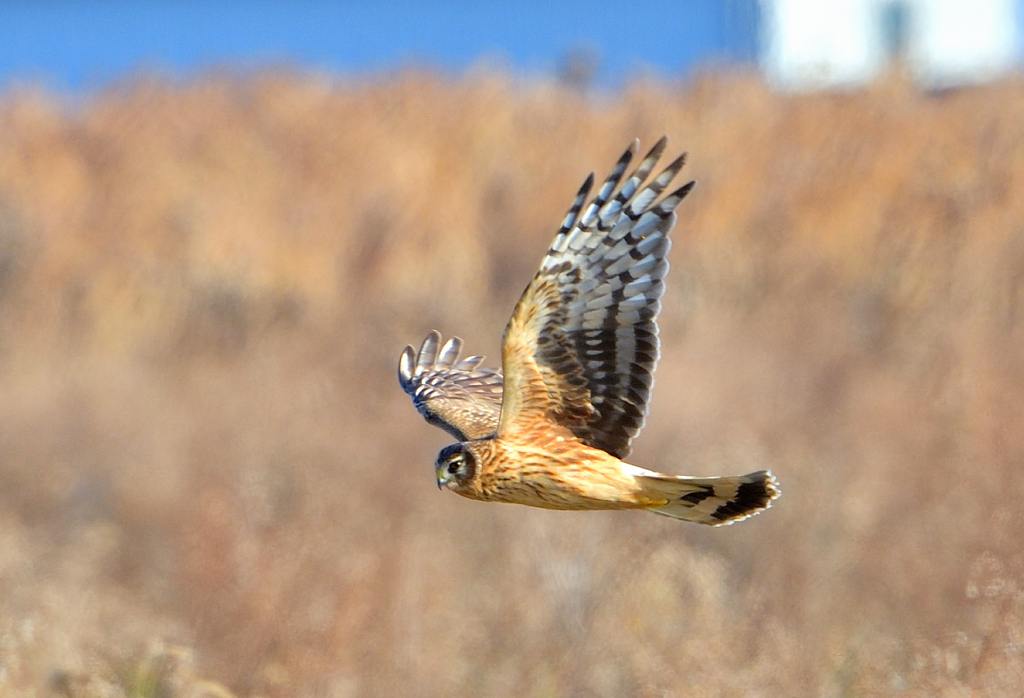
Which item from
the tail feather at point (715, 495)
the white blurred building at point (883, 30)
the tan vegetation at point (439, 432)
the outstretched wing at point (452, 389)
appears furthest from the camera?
the white blurred building at point (883, 30)

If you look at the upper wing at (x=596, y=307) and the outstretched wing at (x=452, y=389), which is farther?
the outstretched wing at (x=452, y=389)

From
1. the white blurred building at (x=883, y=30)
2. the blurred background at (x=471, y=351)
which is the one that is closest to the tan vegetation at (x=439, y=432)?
the blurred background at (x=471, y=351)

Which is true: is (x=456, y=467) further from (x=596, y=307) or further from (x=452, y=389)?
(x=452, y=389)

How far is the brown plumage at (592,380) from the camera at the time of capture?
5.82m

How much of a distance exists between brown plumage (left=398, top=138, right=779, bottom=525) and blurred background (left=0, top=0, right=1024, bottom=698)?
4.80 ft

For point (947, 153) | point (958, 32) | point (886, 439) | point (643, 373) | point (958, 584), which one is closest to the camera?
point (643, 373)

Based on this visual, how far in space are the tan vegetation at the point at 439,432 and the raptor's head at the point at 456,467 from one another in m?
1.06

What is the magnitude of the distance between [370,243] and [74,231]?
9.60 feet

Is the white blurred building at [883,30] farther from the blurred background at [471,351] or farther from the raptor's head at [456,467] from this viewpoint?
the raptor's head at [456,467]

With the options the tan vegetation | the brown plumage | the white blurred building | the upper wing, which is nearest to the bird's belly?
the brown plumage

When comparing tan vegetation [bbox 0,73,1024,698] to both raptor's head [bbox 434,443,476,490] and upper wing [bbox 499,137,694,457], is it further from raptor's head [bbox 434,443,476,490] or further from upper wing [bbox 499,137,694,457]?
upper wing [bbox 499,137,694,457]

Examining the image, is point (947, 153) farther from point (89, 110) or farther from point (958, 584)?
point (89, 110)

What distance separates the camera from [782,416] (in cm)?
1215

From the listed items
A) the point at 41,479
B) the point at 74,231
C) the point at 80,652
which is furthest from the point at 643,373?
the point at 74,231
